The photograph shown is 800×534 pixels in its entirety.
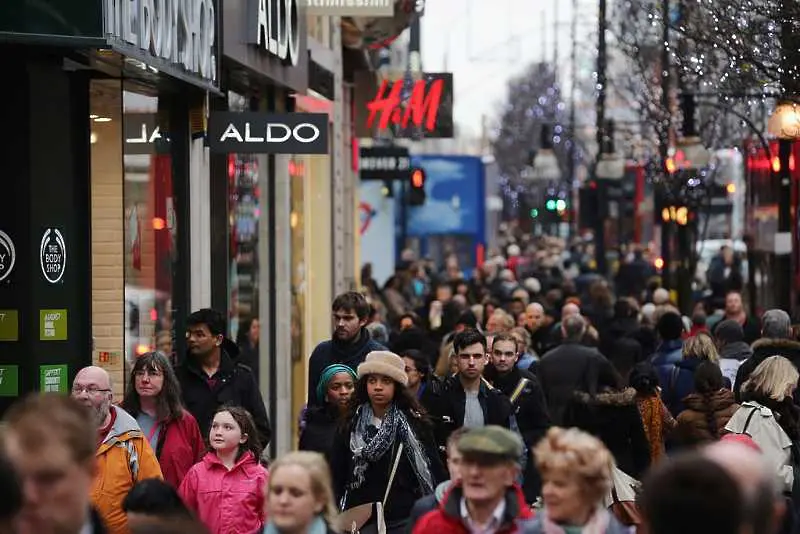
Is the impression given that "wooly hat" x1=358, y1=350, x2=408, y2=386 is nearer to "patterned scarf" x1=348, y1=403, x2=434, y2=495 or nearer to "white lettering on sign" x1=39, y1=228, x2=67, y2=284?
"patterned scarf" x1=348, y1=403, x2=434, y2=495

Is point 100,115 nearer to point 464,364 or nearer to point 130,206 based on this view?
point 130,206

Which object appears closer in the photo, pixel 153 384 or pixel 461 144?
pixel 153 384

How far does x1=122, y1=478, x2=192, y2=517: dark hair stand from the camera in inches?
291

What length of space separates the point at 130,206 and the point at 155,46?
7.07ft

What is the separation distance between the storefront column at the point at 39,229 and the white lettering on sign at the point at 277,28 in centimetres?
429

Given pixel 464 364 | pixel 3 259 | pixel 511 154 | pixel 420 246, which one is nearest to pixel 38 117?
pixel 3 259

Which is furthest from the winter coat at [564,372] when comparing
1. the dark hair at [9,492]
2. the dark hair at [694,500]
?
the dark hair at [9,492]

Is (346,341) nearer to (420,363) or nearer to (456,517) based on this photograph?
(420,363)

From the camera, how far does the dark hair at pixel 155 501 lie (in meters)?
7.39

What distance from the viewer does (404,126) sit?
27.3 m

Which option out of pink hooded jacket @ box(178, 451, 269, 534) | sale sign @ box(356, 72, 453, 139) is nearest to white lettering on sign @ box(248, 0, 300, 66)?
sale sign @ box(356, 72, 453, 139)

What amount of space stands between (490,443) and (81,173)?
6232mm

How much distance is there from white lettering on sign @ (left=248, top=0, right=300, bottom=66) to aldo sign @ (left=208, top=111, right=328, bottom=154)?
142 centimetres

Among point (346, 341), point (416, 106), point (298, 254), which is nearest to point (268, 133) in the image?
point (346, 341)
